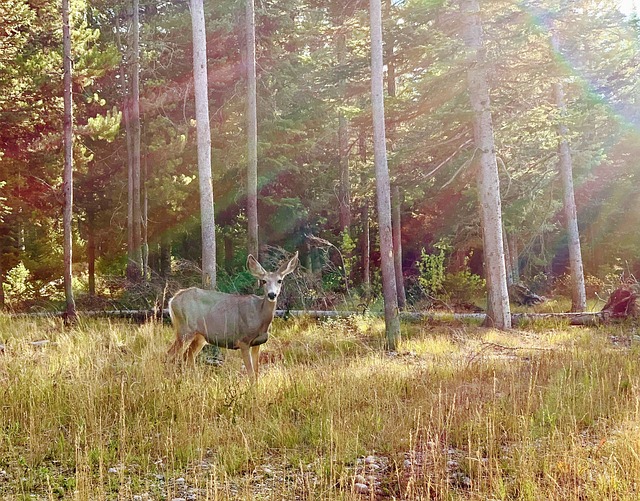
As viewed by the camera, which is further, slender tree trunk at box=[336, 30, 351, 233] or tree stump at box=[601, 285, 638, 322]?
slender tree trunk at box=[336, 30, 351, 233]

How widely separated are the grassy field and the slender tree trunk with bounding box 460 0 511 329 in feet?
18.2

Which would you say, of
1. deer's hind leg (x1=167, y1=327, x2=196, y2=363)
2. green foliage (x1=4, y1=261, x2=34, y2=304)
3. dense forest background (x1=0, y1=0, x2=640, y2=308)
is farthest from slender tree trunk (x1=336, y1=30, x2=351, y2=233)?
deer's hind leg (x1=167, y1=327, x2=196, y2=363)

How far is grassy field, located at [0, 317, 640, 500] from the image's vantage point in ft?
13.9

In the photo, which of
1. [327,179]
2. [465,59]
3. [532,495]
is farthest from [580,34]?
[532,495]

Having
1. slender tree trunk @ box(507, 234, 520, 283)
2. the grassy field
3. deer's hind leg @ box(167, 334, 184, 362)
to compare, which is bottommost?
the grassy field

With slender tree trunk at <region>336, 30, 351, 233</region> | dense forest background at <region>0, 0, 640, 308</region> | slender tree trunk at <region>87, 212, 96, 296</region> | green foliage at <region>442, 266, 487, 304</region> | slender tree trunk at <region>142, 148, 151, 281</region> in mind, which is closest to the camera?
dense forest background at <region>0, 0, 640, 308</region>

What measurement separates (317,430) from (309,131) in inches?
653

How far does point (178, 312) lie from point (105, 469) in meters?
4.13

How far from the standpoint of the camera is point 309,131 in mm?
20969

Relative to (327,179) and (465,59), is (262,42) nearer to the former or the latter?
(327,179)

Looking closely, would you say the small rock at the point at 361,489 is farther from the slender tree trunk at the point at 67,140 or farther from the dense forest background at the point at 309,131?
the slender tree trunk at the point at 67,140

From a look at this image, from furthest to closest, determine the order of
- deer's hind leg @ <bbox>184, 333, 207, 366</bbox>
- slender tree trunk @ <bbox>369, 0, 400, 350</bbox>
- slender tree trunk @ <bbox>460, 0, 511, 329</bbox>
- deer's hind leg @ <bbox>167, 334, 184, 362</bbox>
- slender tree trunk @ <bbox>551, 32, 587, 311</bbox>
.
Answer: slender tree trunk @ <bbox>551, 32, 587, 311</bbox> < slender tree trunk @ <bbox>460, 0, 511, 329</bbox> < slender tree trunk @ <bbox>369, 0, 400, 350</bbox> < deer's hind leg @ <bbox>184, 333, 207, 366</bbox> < deer's hind leg @ <bbox>167, 334, 184, 362</bbox>

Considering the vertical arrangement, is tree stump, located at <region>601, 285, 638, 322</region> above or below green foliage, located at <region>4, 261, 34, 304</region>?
below

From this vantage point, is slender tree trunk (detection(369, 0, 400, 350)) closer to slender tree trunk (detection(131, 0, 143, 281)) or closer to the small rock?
the small rock
